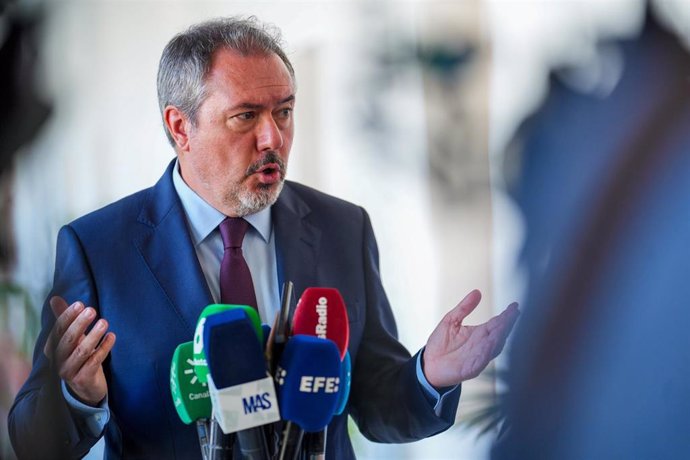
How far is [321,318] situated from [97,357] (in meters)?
0.42

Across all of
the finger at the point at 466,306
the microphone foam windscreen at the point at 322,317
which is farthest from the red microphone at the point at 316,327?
the finger at the point at 466,306

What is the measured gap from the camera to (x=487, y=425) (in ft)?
6.25

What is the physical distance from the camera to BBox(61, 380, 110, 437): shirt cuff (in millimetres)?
1457

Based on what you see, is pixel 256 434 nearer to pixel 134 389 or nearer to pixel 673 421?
pixel 134 389

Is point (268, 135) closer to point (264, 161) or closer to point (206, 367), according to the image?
point (264, 161)

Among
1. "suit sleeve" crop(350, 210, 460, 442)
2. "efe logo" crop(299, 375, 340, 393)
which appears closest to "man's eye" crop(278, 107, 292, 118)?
"suit sleeve" crop(350, 210, 460, 442)

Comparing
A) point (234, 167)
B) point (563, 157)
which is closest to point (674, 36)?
point (563, 157)

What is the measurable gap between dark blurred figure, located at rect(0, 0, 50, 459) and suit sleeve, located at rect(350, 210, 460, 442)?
0.72m

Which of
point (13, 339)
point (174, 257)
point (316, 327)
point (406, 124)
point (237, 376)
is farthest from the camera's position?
point (406, 124)

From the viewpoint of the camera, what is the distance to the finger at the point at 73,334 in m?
1.35

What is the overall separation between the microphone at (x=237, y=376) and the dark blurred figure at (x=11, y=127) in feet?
2.45

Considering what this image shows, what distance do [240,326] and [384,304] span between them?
0.65 meters

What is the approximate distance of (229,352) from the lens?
3.79ft

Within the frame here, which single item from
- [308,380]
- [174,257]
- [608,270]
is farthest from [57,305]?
[608,270]
